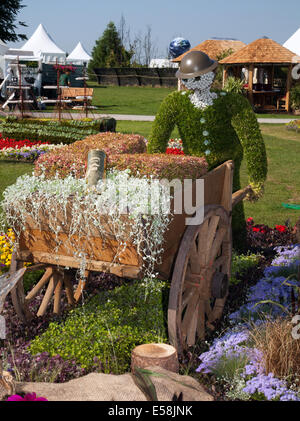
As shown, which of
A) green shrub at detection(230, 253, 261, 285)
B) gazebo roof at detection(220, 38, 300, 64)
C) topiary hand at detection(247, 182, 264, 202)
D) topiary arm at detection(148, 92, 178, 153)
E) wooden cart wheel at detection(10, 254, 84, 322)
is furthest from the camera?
gazebo roof at detection(220, 38, 300, 64)

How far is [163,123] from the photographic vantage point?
15.7 feet

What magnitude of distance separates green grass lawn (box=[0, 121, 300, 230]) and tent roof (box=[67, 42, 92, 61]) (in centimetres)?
2260

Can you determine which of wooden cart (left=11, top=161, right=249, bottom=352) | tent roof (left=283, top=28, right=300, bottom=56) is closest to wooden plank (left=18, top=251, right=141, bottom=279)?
wooden cart (left=11, top=161, right=249, bottom=352)

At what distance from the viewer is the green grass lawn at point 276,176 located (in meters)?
7.62

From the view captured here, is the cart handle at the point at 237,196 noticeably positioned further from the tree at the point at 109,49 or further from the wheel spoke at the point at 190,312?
the tree at the point at 109,49

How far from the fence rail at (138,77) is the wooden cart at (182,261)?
37.8 meters

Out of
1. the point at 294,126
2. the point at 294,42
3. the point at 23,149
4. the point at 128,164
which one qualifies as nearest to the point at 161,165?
the point at 128,164

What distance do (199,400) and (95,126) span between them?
40.0 ft

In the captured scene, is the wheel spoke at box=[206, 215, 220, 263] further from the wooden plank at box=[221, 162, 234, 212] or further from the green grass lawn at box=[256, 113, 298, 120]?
the green grass lawn at box=[256, 113, 298, 120]

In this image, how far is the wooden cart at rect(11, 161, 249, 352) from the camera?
3158mm

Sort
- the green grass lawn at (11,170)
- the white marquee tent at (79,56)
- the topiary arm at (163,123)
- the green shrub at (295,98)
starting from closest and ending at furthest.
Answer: the topiary arm at (163,123) < the green grass lawn at (11,170) < the green shrub at (295,98) < the white marquee tent at (79,56)

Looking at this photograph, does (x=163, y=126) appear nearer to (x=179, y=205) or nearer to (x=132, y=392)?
(x=179, y=205)

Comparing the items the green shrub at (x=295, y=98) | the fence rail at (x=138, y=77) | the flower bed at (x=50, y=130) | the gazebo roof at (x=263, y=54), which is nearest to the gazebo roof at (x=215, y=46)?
the gazebo roof at (x=263, y=54)

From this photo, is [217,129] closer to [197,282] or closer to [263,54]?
[197,282]
